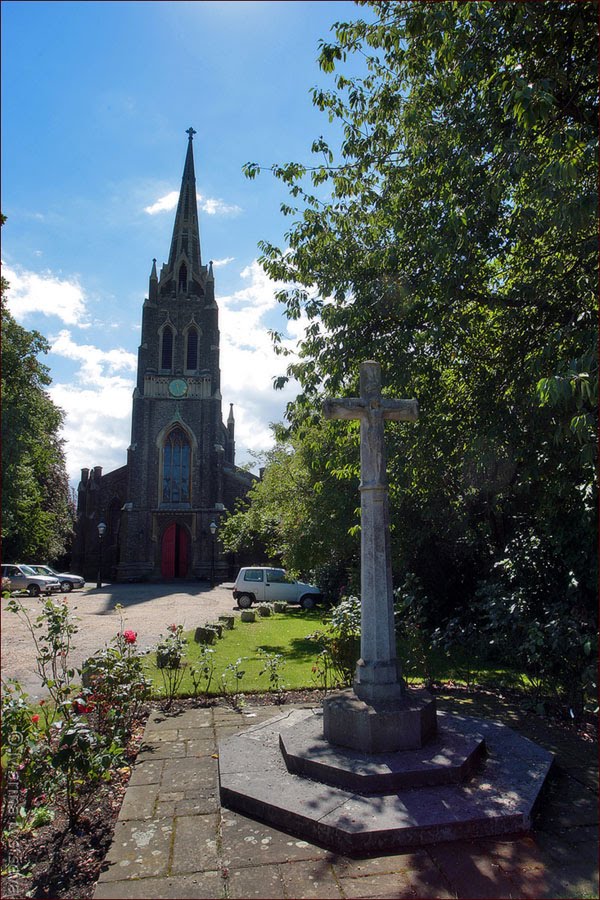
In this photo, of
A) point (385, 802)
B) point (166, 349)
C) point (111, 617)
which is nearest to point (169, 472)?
point (166, 349)

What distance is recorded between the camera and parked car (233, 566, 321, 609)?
21.0 m

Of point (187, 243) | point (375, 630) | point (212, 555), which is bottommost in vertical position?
point (212, 555)

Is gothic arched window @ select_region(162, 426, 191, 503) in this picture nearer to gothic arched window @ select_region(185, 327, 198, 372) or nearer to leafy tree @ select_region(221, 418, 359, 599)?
gothic arched window @ select_region(185, 327, 198, 372)

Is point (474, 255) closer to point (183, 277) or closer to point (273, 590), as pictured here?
point (273, 590)

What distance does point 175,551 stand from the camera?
36.2 meters

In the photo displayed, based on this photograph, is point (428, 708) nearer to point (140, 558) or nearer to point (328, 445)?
point (328, 445)

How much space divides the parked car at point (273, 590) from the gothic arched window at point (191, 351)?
21.1 meters

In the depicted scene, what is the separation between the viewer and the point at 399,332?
23.6 feet

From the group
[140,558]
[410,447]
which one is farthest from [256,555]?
[410,447]

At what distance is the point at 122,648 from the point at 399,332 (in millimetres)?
4940

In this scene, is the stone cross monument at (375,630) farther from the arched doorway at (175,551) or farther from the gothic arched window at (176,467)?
the gothic arched window at (176,467)

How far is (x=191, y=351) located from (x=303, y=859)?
3773cm

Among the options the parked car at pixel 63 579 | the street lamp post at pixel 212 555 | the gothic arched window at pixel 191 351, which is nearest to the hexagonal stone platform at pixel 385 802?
the parked car at pixel 63 579

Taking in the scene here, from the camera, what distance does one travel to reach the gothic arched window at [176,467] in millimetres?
37031
